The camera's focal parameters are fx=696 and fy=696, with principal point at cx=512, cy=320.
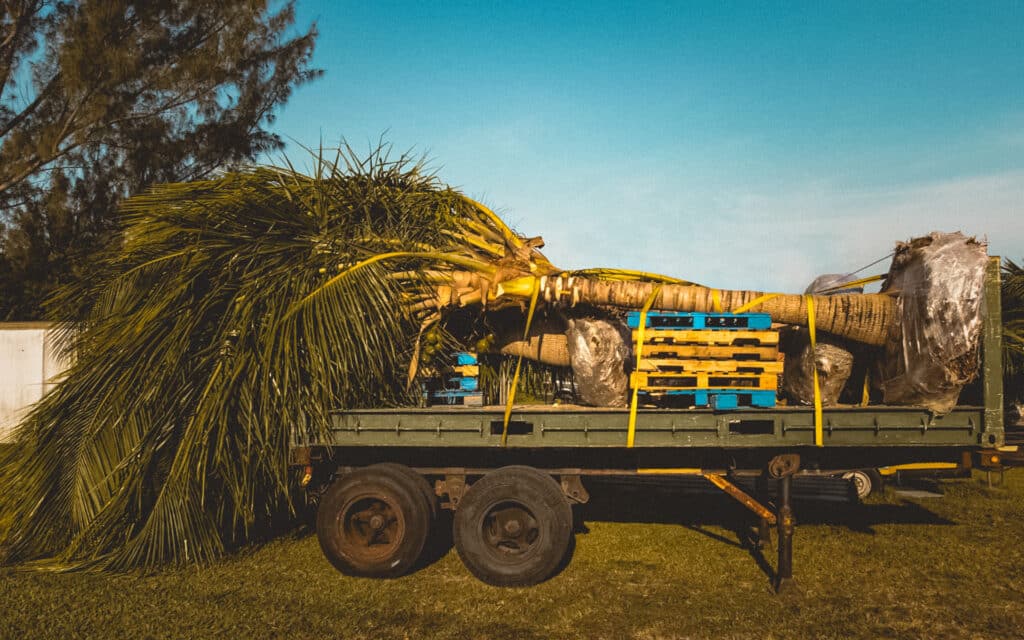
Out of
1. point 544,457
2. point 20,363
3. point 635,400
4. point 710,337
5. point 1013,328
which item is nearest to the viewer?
point 635,400

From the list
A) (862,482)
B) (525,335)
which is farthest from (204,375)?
(862,482)

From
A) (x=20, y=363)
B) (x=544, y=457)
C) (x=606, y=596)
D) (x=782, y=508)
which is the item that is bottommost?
(x=606, y=596)

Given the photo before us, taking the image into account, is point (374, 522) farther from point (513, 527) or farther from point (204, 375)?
point (204, 375)

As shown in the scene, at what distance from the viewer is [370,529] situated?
612 centimetres

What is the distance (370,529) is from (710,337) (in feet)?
11.1

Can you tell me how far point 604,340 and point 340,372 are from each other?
233 cm

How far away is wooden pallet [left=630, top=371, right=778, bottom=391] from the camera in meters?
5.73

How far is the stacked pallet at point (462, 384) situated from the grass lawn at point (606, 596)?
1492 mm

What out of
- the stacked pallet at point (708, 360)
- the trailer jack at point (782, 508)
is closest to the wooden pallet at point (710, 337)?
the stacked pallet at point (708, 360)

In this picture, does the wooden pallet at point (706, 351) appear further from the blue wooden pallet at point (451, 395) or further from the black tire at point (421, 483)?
the black tire at point (421, 483)

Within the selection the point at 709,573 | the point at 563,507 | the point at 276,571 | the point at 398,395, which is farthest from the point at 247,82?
the point at 709,573

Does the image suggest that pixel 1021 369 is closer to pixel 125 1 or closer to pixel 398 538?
pixel 398 538

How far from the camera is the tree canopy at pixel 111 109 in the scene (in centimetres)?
1115

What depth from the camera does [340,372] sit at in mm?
6113
